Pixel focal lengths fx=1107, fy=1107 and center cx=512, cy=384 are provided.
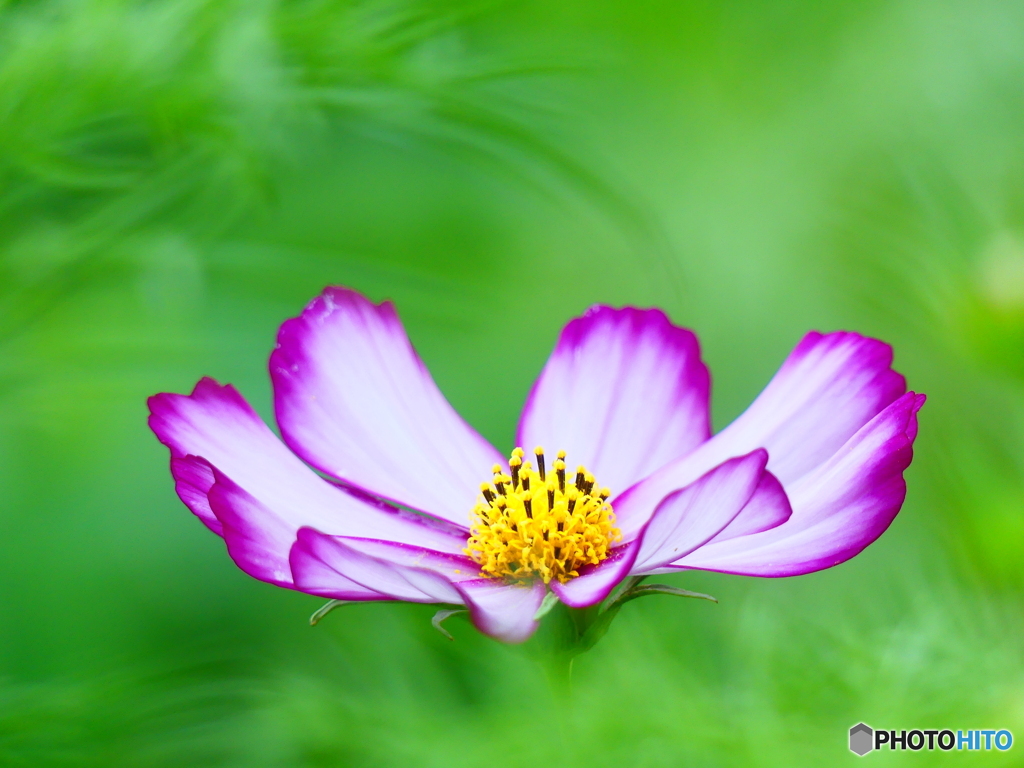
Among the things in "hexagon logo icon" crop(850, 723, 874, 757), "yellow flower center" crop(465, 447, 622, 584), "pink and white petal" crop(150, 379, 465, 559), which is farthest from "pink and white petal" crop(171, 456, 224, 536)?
"hexagon logo icon" crop(850, 723, 874, 757)

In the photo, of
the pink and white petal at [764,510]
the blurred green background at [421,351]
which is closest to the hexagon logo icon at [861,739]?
the blurred green background at [421,351]

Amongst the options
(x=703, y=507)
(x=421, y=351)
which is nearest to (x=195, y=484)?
→ (x=703, y=507)

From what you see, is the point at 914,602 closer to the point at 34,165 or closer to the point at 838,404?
the point at 838,404

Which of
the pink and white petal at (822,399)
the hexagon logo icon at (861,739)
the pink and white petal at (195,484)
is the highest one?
the pink and white petal at (822,399)

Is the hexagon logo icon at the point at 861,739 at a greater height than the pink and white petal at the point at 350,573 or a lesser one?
lesser

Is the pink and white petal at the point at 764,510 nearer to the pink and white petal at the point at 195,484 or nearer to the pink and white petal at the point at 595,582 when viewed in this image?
the pink and white petal at the point at 595,582

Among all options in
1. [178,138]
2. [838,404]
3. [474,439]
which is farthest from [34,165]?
[838,404]
